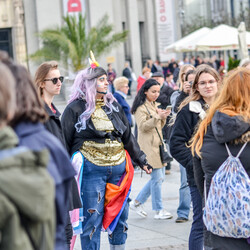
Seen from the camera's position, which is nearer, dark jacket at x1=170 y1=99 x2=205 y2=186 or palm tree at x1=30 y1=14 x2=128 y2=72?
dark jacket at x1=170 y1=99 x2=205 y2=186

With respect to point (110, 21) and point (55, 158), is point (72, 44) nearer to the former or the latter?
point (110, 21)

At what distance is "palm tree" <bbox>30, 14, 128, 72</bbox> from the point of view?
29.8m

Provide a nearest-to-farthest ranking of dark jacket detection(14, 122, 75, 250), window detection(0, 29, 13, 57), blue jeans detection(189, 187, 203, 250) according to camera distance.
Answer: dark jacket detection(14, 122, 75, 250) < blue jeans detection(189, 187, 203, 250) < window detection(0, 29, 13, 57)

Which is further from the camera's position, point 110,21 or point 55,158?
point 110,21

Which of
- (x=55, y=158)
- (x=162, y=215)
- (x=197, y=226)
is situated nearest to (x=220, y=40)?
(x=162, y=215)

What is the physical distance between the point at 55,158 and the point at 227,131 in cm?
167

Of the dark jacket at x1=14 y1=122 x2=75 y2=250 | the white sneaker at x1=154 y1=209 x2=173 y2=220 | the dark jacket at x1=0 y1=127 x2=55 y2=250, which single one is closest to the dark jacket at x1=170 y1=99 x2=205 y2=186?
the white sneaker at x1=154 y1=209 x2=173 y2=220

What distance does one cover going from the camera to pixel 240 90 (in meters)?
4.43

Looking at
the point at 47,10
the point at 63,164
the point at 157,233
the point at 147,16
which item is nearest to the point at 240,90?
the point at 63,164

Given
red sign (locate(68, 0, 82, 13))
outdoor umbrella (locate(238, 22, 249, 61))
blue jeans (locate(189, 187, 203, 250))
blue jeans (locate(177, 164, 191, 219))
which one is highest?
red sign (locate(68, 0, 82, 13))

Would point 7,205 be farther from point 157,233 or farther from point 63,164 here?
point 157,233

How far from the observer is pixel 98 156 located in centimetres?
636

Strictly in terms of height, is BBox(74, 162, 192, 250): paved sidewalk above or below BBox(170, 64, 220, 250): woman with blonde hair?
below

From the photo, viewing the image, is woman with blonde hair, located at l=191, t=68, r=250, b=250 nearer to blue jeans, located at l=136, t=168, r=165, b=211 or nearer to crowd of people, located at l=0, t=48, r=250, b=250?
crowd of people, located at l=0, t=48, r=250, b=250
